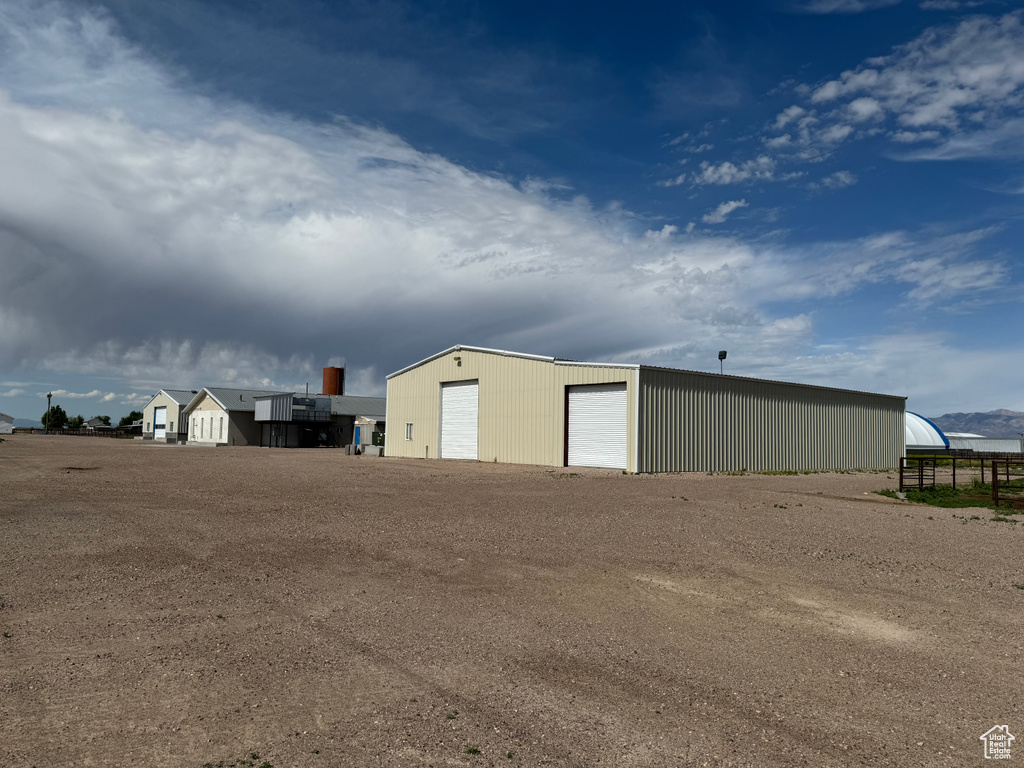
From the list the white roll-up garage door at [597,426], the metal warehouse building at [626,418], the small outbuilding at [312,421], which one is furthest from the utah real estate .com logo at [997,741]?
the small outbuilding at [312,421]

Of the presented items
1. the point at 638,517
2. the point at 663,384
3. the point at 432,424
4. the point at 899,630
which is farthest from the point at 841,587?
the point at 432,424

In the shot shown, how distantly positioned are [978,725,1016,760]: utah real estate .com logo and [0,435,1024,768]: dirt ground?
0.25 ft

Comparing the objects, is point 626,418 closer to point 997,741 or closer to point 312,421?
point 997,741

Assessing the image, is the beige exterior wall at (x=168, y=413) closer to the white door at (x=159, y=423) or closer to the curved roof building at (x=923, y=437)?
the white door at (x=159, y=423)

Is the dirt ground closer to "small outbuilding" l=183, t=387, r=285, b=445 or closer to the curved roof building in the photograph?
the curved roof building

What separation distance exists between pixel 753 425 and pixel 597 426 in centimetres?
855

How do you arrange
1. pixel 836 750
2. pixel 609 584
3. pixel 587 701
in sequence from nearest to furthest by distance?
pixel 836 750
pixel 587 701
pixel 609 584

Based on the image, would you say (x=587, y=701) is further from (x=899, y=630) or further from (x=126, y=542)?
(x=126, y=542)

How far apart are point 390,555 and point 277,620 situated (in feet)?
11.1

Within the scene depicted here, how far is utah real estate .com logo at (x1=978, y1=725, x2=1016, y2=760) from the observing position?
14.3ft

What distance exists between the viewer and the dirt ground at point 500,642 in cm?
445

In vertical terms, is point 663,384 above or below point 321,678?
above

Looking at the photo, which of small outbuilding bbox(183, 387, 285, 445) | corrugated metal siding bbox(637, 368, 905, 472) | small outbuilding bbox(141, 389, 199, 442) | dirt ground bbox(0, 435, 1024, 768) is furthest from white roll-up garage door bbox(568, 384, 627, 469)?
small outbuilding bbox(141, 389, 199, 442)

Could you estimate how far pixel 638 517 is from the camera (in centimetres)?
1462
